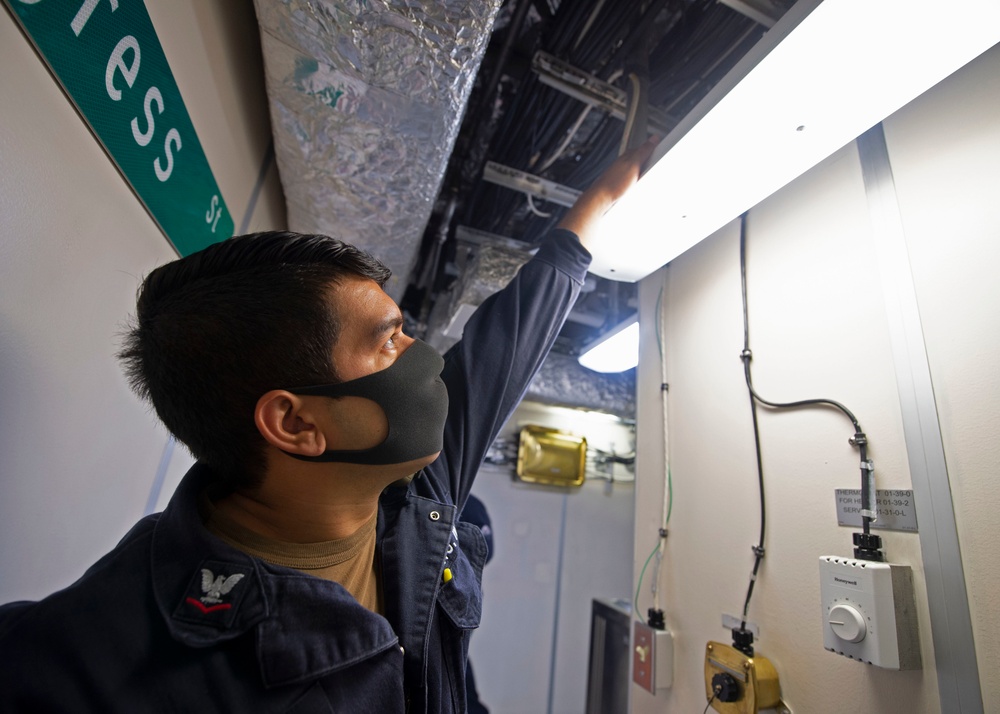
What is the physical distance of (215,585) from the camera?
60cm

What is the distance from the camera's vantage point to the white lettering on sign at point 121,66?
2.28ft

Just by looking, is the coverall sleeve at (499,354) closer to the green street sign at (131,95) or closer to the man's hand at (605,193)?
the man's hand at (605,193)

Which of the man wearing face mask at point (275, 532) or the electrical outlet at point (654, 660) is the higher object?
the man wearing face mask at point (275, 532)

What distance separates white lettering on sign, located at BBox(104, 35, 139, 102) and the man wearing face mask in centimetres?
26

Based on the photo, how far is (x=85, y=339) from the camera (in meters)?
0.78

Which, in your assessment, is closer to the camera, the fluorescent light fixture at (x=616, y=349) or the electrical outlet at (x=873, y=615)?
the electrical outlet at (x=873, y=615)

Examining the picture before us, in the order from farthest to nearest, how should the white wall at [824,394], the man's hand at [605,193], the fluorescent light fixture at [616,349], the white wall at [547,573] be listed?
the white wall at [547,573], the fluorescent light fixture at [616,349], the man's hand at [605,193], the white wall at [824,394]

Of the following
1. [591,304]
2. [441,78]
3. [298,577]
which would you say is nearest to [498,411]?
[298,577]

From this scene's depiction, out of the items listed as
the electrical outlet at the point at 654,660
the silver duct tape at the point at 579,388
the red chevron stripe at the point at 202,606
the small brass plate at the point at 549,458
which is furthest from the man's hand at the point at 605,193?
the small brass plate at the point at 549,458

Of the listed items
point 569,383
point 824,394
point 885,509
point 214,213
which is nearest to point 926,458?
point 885,509

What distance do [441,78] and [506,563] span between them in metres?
3.29

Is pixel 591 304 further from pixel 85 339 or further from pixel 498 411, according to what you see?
pixel 85 339

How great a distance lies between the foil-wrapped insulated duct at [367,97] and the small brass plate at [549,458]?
2393 mm

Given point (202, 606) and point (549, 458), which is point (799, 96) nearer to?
point (202, 606)
